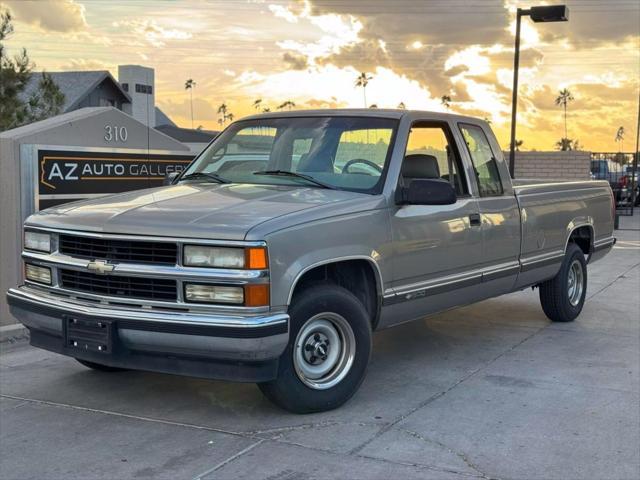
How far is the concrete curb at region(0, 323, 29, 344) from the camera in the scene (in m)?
7.24

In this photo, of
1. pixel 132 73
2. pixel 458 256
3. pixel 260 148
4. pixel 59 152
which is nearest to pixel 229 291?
pixel 260 148

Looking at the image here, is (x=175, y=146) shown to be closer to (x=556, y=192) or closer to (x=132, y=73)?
(x=556, y=192)

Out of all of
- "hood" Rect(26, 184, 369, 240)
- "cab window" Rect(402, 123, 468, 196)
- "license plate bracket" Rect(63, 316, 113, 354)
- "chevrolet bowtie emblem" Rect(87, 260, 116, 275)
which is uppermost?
"cab window" Rect(402, 123, 468, 196)

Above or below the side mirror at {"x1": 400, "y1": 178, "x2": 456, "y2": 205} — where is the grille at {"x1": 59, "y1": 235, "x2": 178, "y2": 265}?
below

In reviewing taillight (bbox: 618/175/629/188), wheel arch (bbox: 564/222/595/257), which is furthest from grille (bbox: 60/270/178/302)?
taillight (bbox: 618/175/629/188)

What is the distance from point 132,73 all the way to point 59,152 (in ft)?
123

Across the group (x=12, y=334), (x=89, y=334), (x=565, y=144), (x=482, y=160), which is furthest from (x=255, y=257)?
(x=565, y=144)

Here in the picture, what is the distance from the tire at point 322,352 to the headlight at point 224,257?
46 centimetres

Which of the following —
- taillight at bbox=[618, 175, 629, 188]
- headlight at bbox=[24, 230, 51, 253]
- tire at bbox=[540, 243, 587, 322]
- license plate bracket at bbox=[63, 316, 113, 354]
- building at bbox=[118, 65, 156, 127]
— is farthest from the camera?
building at bbox=[118, 65, 156, 127]

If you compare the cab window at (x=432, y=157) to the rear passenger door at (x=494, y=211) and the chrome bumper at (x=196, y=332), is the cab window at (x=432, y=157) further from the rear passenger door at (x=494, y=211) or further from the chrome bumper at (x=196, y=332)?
the chrome bumper at (x=196, y=332)

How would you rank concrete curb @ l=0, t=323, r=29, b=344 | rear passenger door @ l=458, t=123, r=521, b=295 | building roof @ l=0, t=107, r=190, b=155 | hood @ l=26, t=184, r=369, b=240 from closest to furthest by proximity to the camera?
hood @ l=26, t=184, r=369, b=240
rear passenger door @ l=458, t=123, r=521, b=295
concrete curb @ l=0, t=323, r=29, b=344
building roof @ l=0, t=107, r=190, b=155

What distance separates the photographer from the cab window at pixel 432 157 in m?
6.06

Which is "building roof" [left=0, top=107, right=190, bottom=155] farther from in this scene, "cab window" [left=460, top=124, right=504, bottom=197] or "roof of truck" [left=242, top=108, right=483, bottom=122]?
"cab window" [left=460, top=124, right=504, bottom=197]

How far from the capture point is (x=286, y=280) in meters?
4.60
